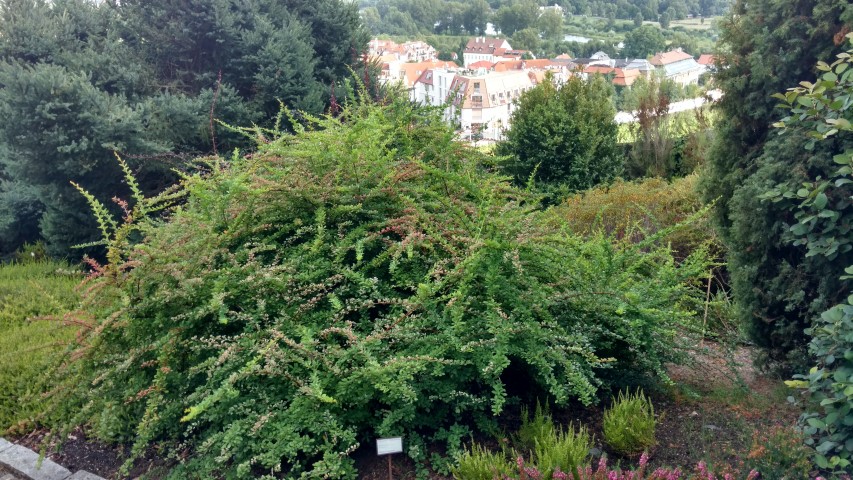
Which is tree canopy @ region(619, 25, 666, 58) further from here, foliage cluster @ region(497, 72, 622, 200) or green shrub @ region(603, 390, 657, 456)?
green shrub @ region(603, 390, 657, 456)

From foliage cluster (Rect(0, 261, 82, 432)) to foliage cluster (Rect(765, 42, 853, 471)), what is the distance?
132 inches

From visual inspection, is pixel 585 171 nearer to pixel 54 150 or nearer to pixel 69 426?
pixel 54 150

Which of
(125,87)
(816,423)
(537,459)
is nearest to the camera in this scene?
(816,423)

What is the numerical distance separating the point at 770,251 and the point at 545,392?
163 centimetres

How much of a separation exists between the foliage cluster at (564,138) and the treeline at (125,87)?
2728 mm

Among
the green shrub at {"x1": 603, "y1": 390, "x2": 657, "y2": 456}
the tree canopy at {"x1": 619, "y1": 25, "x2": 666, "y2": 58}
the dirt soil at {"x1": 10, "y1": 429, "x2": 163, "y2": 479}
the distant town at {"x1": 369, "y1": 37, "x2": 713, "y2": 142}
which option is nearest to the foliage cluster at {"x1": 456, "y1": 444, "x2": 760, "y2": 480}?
the green shrub at {"x1": 603, "y1": 390, "x2": 657, "y2": 456}

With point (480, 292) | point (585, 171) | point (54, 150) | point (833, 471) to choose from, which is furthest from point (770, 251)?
point (54, 150)

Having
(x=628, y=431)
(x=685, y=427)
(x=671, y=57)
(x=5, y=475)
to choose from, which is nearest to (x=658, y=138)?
(x=685, y=427)

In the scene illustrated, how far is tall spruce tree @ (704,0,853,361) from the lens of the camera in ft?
11.2

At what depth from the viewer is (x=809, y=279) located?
3439mm

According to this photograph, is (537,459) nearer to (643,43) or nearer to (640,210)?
(640,210)

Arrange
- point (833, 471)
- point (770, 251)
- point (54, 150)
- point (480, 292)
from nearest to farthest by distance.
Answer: point (833, 471)
point (480, 292)
point (770, 251)
point (54, 150)

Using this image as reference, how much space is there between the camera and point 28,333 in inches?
196

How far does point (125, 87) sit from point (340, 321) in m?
6.36
